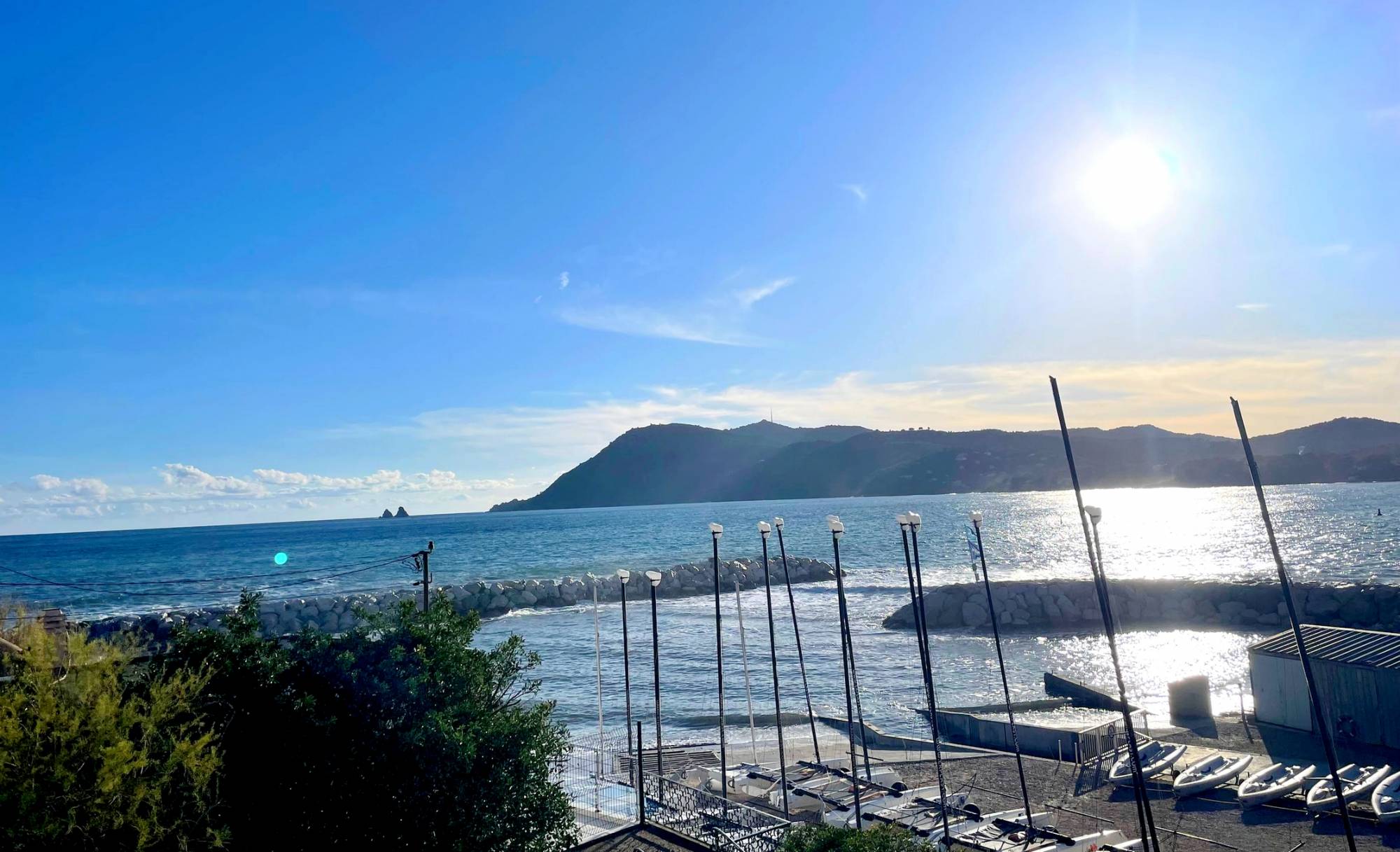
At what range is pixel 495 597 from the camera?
69.8 m

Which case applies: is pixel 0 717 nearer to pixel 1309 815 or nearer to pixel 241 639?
pixel 241 639

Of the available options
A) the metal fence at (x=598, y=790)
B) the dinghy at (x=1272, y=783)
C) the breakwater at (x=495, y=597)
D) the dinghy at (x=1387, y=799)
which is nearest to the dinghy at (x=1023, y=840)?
the dinghy at (x=1272, y=783)

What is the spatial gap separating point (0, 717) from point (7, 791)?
2.59 ft

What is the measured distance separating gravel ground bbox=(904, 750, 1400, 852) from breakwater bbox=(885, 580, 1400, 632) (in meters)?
29.5

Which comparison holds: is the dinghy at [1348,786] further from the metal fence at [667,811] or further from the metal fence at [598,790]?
the metal fence at [598,790]

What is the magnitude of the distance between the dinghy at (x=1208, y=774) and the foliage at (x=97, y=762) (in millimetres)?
18914

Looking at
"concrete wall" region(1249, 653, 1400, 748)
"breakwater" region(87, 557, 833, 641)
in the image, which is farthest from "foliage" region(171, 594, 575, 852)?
"breakwater" region(87, 557, 833, 641)

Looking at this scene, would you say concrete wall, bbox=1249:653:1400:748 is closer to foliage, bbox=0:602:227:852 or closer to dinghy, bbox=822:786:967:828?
dinghy, bbox=822:786:967:828

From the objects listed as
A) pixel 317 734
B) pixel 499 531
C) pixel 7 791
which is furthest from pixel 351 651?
pixel 499 531

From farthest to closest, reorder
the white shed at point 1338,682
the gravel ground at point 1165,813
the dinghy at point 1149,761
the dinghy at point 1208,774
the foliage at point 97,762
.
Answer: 1. the white shed at point 1338,682
2. the dinghy at point 1149,761
3. the dinghy at point 1208,774
4. the gravel ground at point 1165,813
5. the foliage at point 97,762

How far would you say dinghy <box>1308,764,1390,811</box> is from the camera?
17750mm

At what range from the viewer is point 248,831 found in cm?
1150

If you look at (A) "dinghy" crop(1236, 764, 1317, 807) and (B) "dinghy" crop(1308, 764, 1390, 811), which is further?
(A) "dinghy" crop(1236, 764, 1317, 807)

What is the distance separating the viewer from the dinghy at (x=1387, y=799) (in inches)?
667
